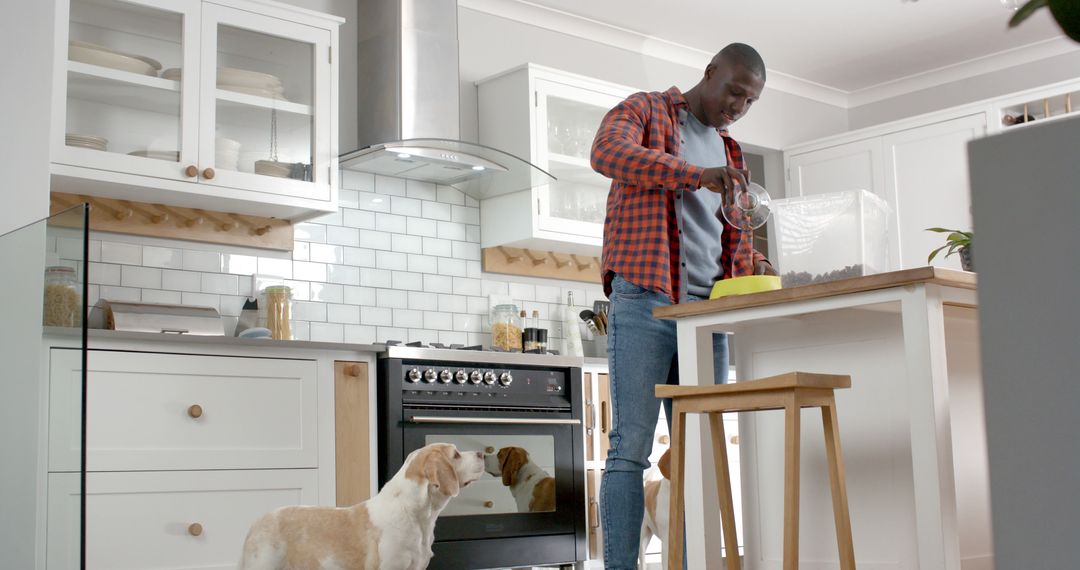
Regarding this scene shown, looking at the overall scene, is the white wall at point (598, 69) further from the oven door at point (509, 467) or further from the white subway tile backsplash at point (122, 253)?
the white subway tile backsplash at point (122, 253)

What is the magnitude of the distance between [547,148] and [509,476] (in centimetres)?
141

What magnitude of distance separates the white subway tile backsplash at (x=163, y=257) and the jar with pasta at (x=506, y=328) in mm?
1295

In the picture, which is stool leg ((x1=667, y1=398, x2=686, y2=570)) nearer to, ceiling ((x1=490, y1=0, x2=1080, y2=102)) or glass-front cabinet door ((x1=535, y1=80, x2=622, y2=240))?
glass-front cabinet door ((x1=535, y1=80, x2=622, y2=240))

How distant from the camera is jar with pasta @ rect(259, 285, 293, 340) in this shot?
13.3ft

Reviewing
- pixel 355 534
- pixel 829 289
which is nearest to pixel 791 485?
pixel 829 289

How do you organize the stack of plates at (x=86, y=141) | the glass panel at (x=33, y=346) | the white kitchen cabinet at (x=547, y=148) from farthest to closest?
the white kitchen cabinet at (x=547, y=148), the stack of plates at (x=86, y=141), the glass panel at (x=33, y=346)

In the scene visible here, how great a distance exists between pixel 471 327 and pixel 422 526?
174cm

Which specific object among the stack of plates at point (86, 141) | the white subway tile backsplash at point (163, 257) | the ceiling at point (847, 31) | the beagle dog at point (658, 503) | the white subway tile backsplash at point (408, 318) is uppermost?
the ceiling at point (847, 31)

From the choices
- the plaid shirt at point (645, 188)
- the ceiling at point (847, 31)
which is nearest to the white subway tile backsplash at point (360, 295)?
the ceiling at point (847, 31)

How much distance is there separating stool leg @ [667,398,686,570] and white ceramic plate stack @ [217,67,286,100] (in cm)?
213

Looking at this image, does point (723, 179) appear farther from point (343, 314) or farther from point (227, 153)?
point (343, 314)

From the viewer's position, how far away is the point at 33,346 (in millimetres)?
2104

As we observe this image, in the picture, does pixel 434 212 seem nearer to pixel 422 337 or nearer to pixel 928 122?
pixel 422 337

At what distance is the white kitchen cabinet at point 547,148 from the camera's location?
15.2 ft
